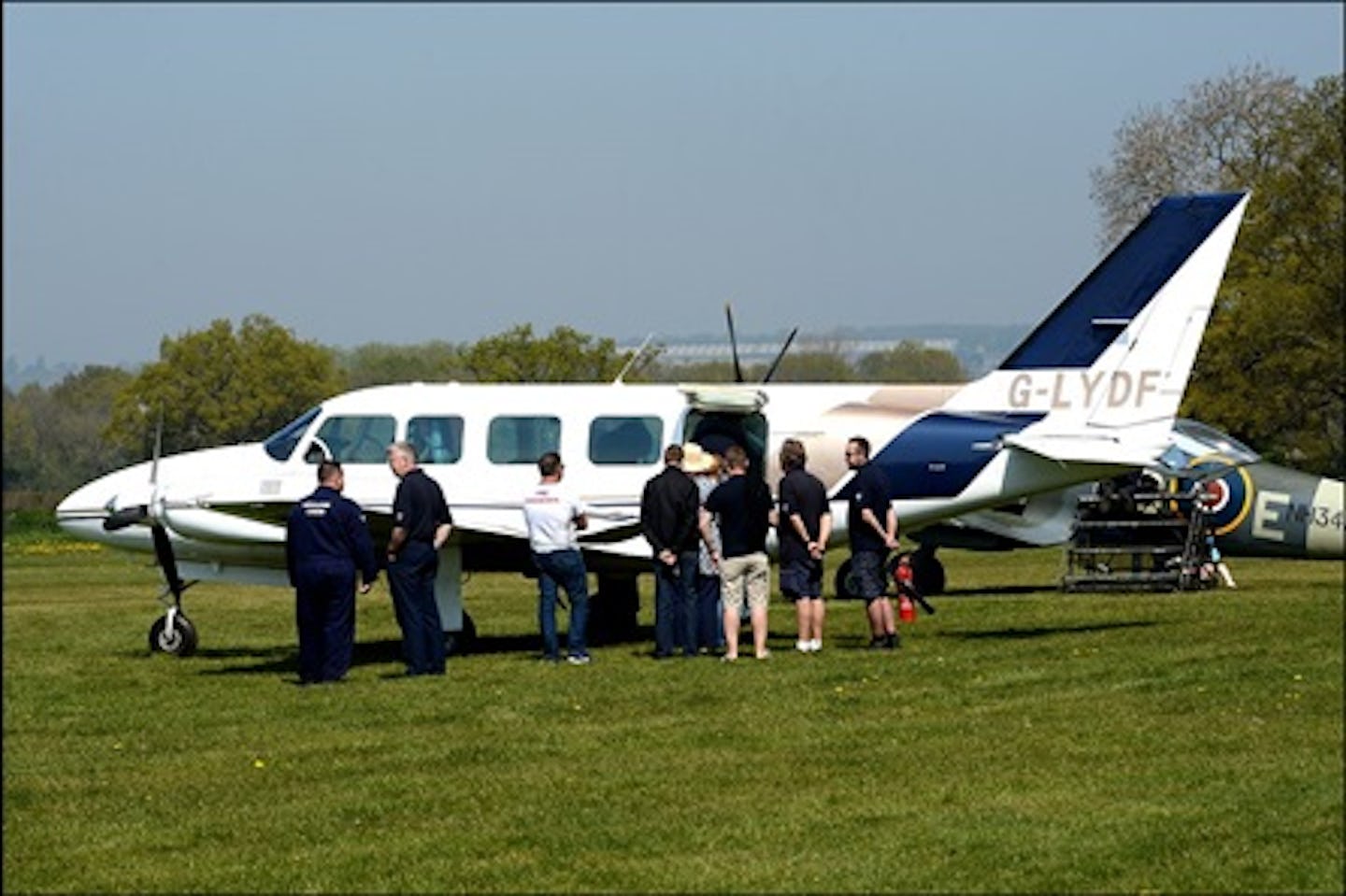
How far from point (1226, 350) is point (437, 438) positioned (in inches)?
1414

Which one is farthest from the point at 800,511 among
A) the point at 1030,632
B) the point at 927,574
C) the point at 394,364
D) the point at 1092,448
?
the point at 394,364

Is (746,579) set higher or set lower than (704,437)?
lower

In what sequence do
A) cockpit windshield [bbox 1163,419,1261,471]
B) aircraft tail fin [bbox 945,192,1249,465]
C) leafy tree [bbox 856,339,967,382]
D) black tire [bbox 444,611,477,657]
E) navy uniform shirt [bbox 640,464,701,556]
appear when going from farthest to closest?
1. leafy tree [bbox 856,339,967,382]
2. cockpit windshield [bbox 1163,419,1261,471]
3. aircraft tail fin [bbox 945,192,1249,465]
4. black tire [bbox 444,611,477,657]
5. navy uniform shirt [bbox 640,464,701,556]

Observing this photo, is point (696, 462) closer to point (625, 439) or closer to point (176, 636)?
point (625, 439)

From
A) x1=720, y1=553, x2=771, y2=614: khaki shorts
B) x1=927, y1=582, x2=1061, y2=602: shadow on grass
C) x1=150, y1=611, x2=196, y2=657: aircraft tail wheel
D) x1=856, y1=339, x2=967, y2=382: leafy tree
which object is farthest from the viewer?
x1=856, y1=339, x2=967, y2=382: leafy tree

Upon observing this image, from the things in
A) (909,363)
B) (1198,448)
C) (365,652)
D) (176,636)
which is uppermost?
(909,363)

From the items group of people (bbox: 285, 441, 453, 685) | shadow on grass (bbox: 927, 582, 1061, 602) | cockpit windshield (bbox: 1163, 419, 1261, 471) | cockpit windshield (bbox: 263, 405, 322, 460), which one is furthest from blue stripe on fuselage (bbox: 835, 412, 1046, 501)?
cockpit windshield (bbox: 1163, 419, 1261, 471)

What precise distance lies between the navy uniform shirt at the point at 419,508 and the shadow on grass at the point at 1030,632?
15.5ft

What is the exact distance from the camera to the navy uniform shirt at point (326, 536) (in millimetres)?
19594

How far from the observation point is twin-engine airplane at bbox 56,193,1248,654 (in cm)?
2309

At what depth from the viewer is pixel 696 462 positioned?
72.5 feet

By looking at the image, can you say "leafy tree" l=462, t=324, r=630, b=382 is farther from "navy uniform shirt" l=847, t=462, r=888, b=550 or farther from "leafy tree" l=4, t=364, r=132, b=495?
"navy uniform shirt" l=847, t=462, r=888, b=550

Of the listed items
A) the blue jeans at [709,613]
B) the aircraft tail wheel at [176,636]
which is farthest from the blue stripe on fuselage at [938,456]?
the aircraft tail wheel at [176,636]

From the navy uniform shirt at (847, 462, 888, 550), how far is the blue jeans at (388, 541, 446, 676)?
3.29 metres
